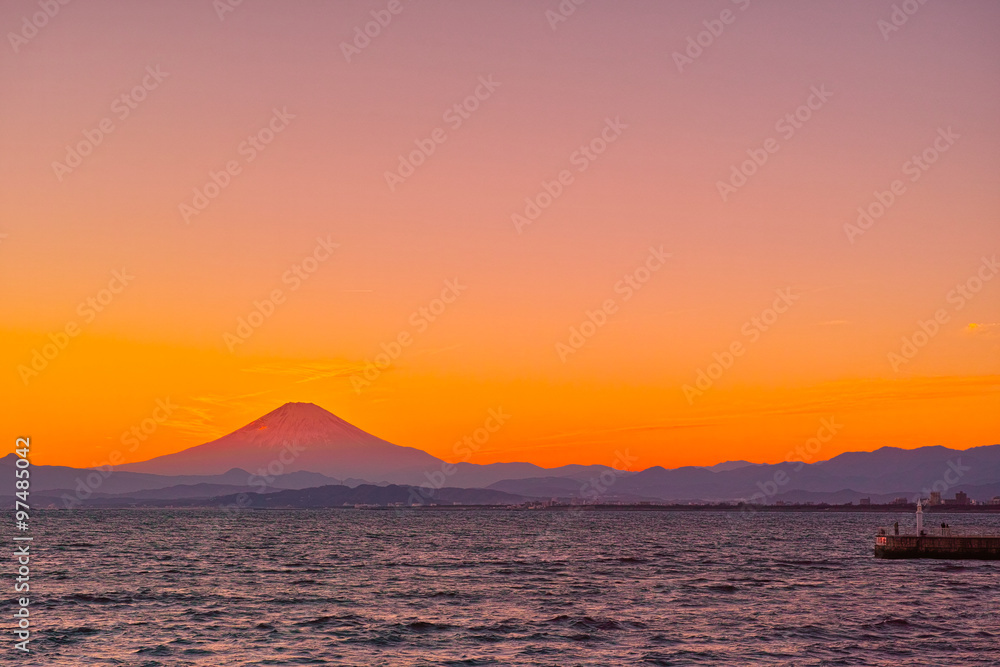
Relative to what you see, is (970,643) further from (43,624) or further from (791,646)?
(43,624)

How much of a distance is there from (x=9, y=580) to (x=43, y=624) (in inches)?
1040

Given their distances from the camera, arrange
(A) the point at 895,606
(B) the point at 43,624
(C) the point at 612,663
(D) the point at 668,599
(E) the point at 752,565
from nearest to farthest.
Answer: (C) the point at 612,663 → (B) the point at 43,624 → (A) the point at 895,606 → (D) the point at 668,599 → (E) the point at 752,565

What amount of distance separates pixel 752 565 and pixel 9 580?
212 ft

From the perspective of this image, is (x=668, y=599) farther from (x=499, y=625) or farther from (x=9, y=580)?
(x=9, y=580)

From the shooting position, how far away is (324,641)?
4588cm

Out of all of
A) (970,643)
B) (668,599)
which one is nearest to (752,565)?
(668,599)

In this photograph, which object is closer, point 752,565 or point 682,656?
point 682,656

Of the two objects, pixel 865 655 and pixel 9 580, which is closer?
pixel 865 655

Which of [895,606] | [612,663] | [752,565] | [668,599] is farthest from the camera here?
[752,565]

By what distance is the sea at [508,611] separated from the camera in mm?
42594

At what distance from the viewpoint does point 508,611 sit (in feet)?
183

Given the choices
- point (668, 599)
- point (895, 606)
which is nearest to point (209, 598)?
point (668, 599)

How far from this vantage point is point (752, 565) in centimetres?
9225

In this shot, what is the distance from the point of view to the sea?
42594 millimetres
